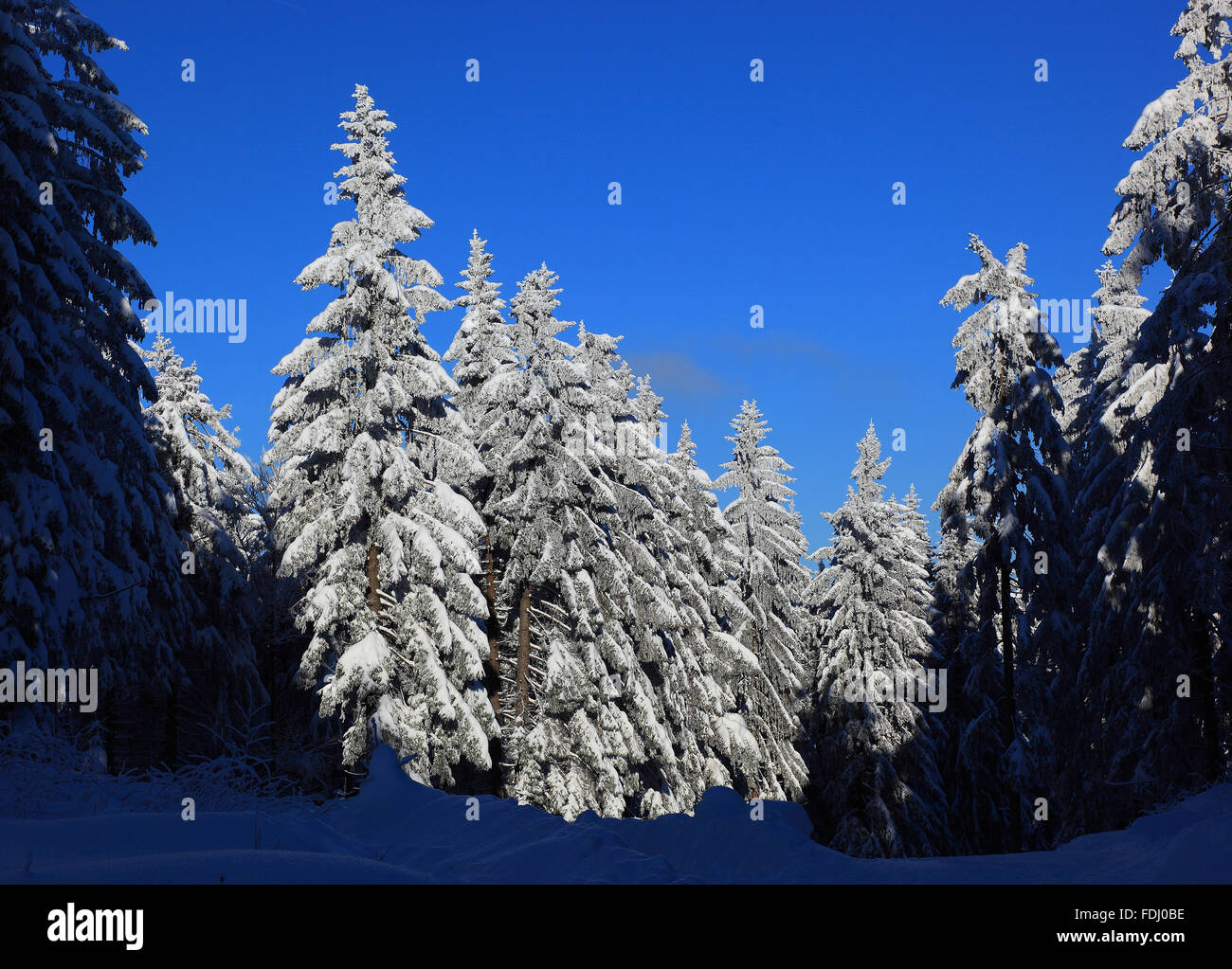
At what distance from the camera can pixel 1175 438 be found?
1769 cm

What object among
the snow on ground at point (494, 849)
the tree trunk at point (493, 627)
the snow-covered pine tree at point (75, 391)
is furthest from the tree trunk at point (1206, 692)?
the snow-covered pine tree at point (75, 391)

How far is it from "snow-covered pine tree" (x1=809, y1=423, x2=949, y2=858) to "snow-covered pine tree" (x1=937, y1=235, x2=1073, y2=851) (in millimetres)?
7180

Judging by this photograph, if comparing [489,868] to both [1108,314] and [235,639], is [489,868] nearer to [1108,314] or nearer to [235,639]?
[235,639]

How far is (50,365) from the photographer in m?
15.3

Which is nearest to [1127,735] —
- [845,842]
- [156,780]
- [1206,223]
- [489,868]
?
[1206,223]

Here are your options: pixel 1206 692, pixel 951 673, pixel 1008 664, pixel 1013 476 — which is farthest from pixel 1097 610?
pixel 951 673

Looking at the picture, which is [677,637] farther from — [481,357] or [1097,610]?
[1097,610]

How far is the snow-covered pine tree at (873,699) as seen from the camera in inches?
1216

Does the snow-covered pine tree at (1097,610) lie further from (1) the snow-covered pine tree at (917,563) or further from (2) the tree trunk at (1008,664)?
(1) the snow-covered pine tree at (917,563)

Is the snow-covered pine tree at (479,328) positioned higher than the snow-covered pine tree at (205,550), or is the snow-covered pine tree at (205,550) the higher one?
the snow-covered pine tree at (479,328)

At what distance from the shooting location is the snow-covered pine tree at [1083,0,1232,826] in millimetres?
17016

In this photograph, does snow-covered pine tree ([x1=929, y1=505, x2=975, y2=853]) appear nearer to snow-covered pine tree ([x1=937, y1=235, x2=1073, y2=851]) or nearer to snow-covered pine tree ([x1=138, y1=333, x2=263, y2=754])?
snow-covered pine tree ([x1=937, y1=235, x2=1073, y2=851])

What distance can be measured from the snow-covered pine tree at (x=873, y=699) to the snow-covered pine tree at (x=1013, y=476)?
718cm
